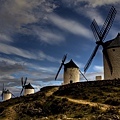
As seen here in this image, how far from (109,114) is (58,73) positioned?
4076 cm

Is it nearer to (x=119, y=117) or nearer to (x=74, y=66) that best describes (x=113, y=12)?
(x=74, y=66)

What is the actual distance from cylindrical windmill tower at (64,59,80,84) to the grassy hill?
44.9 ft

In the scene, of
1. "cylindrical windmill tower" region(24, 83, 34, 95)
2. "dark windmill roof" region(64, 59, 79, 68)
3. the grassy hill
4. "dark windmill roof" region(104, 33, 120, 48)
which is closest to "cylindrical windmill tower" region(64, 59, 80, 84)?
"dark windmill roof" region(64, 59, 79, 68)

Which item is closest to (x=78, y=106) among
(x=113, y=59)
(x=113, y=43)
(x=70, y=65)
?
(x=113, y=59)

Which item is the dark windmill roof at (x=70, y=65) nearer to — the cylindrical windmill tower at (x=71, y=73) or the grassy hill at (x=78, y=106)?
the cylindrical windmill tower at (x=71, y=73)

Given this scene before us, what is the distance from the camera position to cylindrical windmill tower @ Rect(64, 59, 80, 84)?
62.4 metres

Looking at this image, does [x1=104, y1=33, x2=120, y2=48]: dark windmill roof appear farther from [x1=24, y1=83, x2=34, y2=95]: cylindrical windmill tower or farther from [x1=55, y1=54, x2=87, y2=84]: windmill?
[x1=24, y1=83, x2=34, y2=95]: cylindrical windmill tower

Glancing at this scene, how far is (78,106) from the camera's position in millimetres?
36438

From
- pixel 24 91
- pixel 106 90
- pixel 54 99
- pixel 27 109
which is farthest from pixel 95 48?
pixel 24 91

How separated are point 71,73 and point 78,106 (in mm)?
26699

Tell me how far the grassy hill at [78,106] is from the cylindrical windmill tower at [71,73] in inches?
538

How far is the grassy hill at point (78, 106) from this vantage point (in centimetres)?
3200

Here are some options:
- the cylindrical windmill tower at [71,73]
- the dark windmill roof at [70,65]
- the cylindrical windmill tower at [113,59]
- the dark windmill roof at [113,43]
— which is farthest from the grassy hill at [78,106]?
the dark windmill roof at [70,65]

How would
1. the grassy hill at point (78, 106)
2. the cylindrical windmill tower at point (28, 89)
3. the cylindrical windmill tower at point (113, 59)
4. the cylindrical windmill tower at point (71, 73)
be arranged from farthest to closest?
the cylindrical windmill tower at point (28, 89), the cylindrical windmill tower at point (71, 73), the cylindrical windmill tower at point (113, 59), the grassy hill at point (78, 106)
